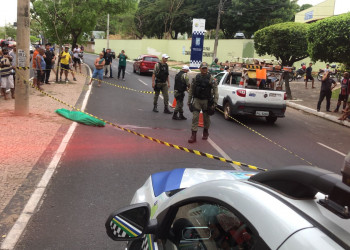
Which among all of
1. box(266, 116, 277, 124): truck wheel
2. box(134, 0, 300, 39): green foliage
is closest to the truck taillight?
box(266, 116, 277, 124): truck wheel

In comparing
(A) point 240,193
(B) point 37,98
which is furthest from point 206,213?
(B) point 37,98

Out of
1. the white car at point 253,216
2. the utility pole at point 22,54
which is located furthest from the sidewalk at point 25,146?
the white car at point 253,216

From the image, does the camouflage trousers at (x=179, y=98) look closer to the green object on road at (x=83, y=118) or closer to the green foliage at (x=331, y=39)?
the green object on road at (x=83, y=118)

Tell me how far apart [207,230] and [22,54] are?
8824 millimetres

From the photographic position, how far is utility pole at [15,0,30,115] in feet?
30.0

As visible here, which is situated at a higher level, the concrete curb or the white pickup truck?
the white pickup truck

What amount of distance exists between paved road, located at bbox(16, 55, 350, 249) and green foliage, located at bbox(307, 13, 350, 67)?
2684 mm

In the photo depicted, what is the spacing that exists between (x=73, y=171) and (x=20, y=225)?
6.41 feet

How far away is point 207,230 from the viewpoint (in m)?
2.03

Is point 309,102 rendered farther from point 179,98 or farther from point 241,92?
point 179,98

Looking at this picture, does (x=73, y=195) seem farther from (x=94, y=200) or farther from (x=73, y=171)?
(x=73, y=171)

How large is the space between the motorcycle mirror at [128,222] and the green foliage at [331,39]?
1249 centimetres

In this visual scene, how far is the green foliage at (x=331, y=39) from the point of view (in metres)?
12.5

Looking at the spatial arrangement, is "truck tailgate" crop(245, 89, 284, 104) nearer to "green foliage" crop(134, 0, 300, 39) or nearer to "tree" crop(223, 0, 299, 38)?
"green foliage" crop(134, 0, 300, 39)
